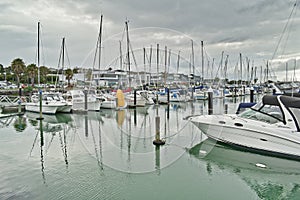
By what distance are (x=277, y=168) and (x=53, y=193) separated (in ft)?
20.2

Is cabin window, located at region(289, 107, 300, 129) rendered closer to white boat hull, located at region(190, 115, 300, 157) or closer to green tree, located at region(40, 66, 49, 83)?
white boat hull, located at region(190, 115, 300, 157)

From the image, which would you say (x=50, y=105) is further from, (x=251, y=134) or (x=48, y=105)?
(x=251, y=134)

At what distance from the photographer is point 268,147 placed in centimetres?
797

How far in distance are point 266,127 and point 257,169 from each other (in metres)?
1.52

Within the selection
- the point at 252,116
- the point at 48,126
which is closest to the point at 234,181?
the point at 252,116

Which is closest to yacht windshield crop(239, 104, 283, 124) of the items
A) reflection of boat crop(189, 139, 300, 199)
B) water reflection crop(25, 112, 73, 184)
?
reflection of boat crop(189, 139, 300, 199)

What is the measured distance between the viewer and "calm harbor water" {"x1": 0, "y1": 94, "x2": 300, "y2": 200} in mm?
5613

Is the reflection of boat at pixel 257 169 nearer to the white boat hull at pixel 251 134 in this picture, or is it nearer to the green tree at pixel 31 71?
the white boat hull at pixel 251 134

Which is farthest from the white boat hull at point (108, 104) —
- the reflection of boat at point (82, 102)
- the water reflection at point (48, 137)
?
the water reflection at point (48, 137)

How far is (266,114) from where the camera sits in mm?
8531

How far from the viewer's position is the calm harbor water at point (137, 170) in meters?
5.61

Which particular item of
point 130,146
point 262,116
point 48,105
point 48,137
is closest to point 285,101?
point 262,116

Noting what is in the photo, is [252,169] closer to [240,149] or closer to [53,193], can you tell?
[240,149]

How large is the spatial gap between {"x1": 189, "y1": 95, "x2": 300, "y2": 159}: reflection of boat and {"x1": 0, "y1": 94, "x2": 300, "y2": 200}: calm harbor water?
0.38m
